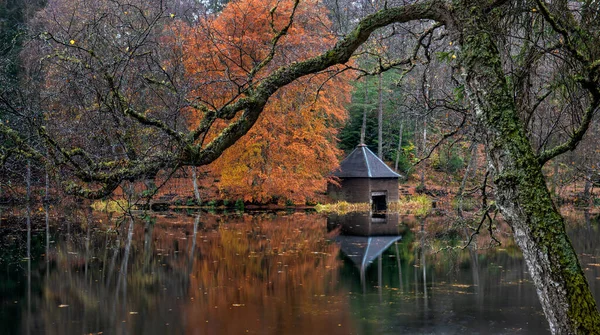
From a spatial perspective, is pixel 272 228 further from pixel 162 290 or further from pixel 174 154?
pixel 174 154

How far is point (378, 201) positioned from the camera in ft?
93.7

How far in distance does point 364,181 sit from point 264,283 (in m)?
16.2

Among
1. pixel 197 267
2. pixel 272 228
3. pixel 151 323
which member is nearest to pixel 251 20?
pixel 272 228

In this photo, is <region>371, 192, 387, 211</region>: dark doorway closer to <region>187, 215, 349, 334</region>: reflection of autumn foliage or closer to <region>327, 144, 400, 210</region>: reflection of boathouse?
<region>327, 144, 400, 210</region>: reflection of boathouse

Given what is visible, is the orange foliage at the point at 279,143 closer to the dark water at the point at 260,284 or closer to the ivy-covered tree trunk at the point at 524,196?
the dark water at the point at 260,284

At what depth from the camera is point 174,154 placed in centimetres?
363

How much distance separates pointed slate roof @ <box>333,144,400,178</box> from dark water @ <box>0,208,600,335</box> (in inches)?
345

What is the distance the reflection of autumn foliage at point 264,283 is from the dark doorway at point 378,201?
380 inches

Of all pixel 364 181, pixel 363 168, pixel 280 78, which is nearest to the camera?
pixel 280 78

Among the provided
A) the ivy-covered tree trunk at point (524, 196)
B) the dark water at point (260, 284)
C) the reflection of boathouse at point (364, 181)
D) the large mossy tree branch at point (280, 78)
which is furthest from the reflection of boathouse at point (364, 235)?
the ivy-covered tree trunk at point (524, 196)

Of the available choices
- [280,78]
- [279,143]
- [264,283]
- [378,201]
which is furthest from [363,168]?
[280,78]

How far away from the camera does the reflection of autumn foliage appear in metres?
8.62

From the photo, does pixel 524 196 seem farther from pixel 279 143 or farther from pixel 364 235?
pixel 279 143

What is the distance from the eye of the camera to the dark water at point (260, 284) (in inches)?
337
